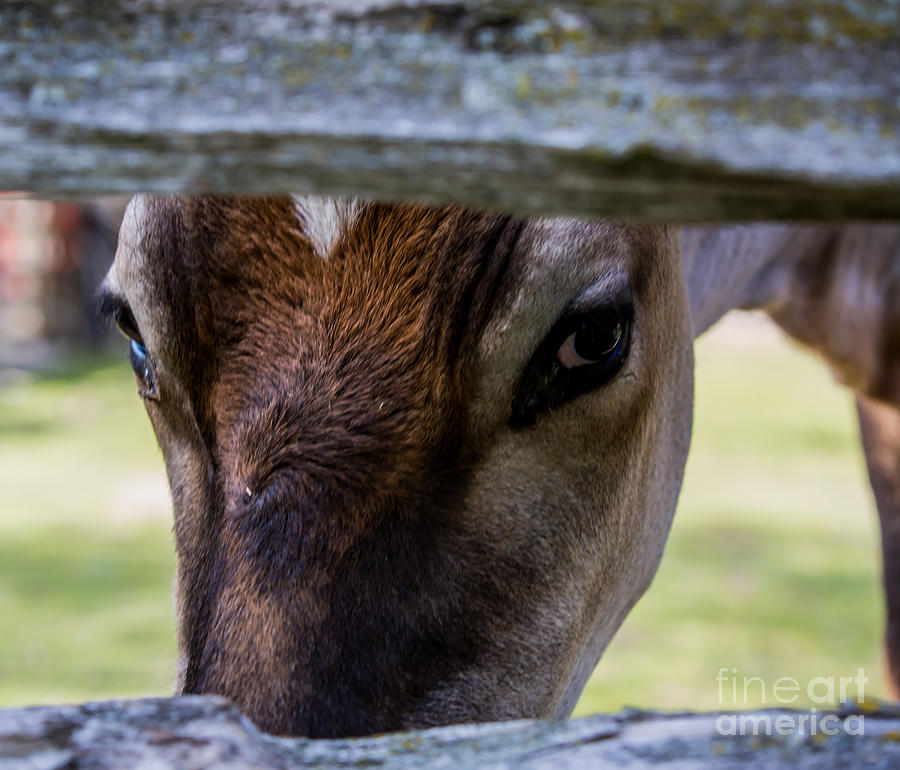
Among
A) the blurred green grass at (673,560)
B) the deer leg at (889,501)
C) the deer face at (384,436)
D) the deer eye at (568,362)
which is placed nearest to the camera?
the deer face at (384,436)

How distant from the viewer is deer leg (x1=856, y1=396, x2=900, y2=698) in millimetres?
4637

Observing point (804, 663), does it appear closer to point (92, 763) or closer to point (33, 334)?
point (92, 763)

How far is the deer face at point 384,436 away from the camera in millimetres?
1887

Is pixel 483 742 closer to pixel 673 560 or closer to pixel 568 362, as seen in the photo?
pixel 568 362

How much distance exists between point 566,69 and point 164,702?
28.2 inches

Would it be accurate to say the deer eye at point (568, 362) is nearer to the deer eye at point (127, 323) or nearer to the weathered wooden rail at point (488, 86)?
the deer eye at point (127, 323)

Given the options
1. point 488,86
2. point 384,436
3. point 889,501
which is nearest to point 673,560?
point 889,501

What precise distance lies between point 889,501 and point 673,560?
3.40m

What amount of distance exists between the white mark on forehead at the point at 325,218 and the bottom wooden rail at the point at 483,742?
3.29 ft

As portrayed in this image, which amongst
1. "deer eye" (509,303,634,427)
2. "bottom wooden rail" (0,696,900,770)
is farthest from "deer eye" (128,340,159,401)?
"bottom wooden rail" (0,696,900,770)

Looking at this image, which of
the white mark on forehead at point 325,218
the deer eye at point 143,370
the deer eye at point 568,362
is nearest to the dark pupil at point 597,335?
the deer eye at point 568,362

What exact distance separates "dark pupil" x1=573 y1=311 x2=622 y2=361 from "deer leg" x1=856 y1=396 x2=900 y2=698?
9.39 feet

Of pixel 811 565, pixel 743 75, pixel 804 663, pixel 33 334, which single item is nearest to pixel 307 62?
pixel 743 75

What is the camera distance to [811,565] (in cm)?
774
